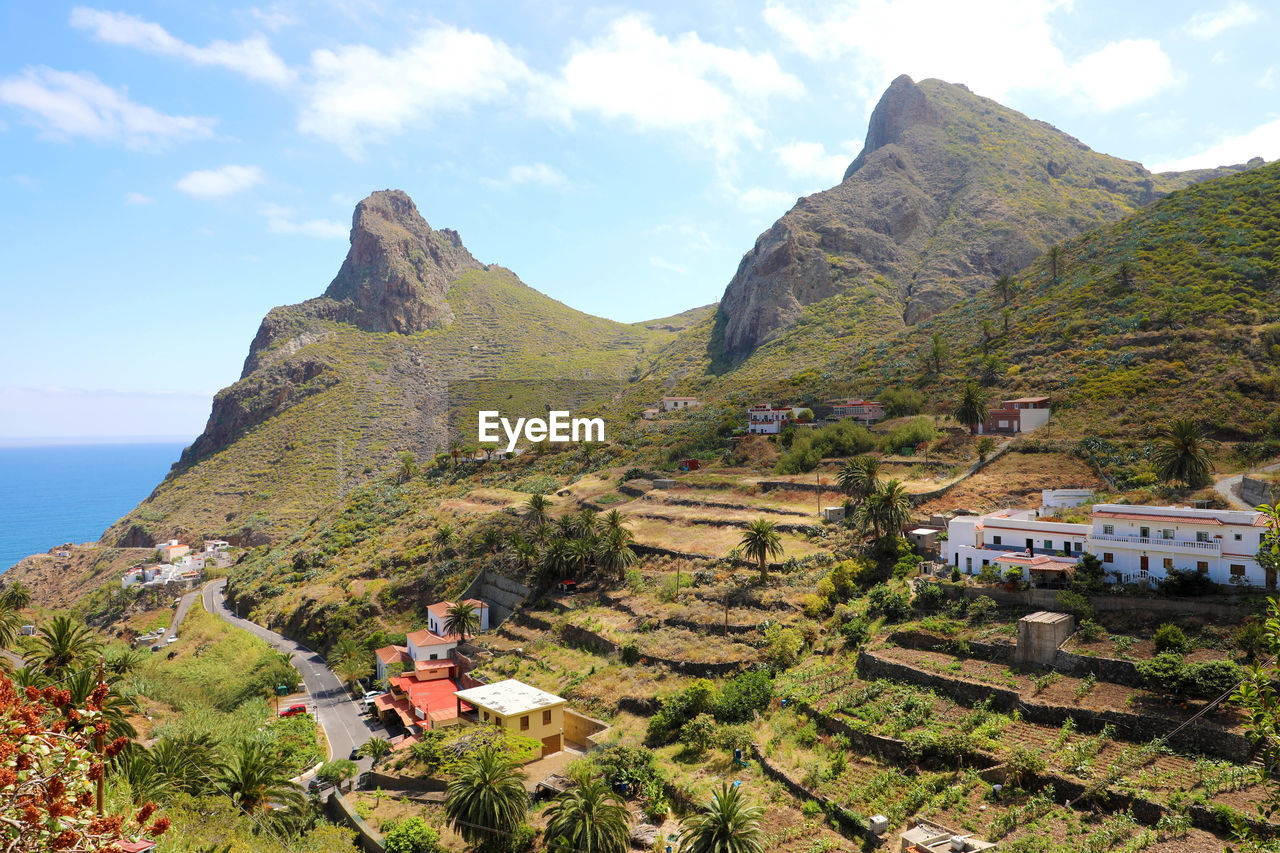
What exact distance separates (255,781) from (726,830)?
18150 mm

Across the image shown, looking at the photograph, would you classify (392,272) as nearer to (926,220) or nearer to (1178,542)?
(926,220)

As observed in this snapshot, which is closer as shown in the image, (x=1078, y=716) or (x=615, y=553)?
(x=1078, y=716)

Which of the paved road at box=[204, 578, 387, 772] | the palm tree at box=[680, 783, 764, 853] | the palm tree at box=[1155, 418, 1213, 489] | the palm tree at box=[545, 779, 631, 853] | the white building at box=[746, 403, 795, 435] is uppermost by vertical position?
the white building at box=[746, 403, 795, 435]

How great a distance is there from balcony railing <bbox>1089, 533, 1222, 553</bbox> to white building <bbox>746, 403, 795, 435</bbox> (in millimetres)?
39716

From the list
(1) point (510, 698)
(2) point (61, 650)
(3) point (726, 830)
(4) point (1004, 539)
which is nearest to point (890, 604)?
(4) point (1004, 539)

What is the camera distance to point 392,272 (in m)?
150

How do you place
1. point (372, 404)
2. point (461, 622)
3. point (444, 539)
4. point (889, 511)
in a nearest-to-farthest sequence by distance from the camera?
point (889, 511)
point (461, 622)
point (444, 539)
point (372, 404)

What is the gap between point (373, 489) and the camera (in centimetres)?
9388

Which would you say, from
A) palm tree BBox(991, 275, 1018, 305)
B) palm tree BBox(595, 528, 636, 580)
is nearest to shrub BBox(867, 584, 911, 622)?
palm tree BBox(595, 528, 636, 580)

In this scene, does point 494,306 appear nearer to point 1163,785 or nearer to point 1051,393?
point 1051,393

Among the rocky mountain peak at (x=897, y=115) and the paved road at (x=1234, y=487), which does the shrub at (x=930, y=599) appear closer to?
the paved road at (x=1234, y=487)

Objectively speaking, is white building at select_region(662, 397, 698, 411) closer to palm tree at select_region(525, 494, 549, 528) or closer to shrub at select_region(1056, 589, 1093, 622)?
palm tree at select_region(525, 494, 549, 528)

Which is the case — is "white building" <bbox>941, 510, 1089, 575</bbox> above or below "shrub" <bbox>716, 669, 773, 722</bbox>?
above

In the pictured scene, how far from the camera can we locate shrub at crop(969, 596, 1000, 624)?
31.1 m
